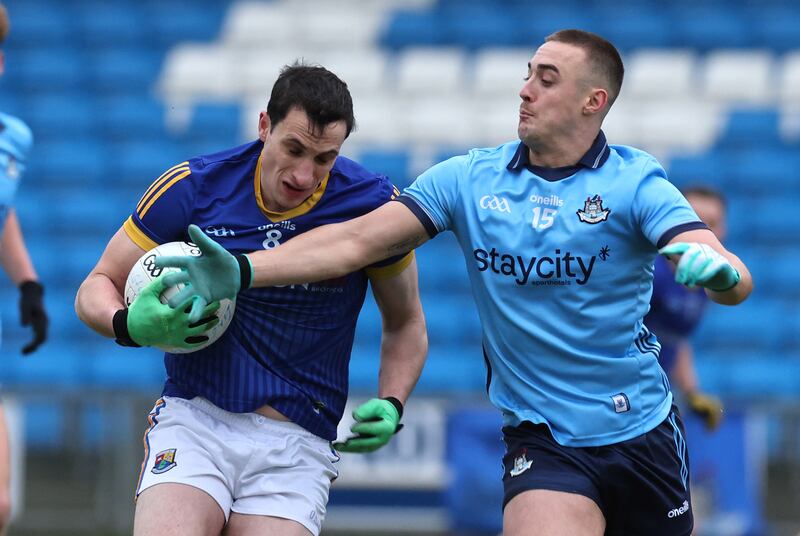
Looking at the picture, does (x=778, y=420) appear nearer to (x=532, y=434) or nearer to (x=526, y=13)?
(x=532, y=434)

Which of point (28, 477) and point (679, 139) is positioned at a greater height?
point (679, 139)

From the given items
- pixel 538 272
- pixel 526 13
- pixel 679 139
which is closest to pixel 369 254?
pixel 538 272

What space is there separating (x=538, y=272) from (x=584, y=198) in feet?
0.94


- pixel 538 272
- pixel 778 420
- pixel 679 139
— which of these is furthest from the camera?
pixel 679 139

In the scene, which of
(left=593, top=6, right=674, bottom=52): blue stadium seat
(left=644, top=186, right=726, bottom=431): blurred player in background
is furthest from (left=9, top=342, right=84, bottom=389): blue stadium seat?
(left=593, top=6, right=674, bottom=52): blue stadium seat

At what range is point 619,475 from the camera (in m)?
4.12

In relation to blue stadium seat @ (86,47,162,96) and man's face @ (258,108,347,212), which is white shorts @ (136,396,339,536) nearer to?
man's face @ (258,108,347,212)

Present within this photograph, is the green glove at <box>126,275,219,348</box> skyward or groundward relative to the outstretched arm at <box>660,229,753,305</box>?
groundward

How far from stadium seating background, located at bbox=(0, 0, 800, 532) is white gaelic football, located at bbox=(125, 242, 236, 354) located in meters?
6.81

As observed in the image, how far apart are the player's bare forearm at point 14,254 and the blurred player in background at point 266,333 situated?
170 cm

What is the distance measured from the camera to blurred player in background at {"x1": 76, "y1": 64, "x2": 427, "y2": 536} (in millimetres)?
4113

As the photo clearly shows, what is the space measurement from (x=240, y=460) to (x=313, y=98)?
1200 mm

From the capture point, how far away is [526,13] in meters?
14.1

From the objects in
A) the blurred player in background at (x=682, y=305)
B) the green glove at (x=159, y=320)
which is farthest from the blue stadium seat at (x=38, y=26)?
the green glove at (x=159, y=320)
